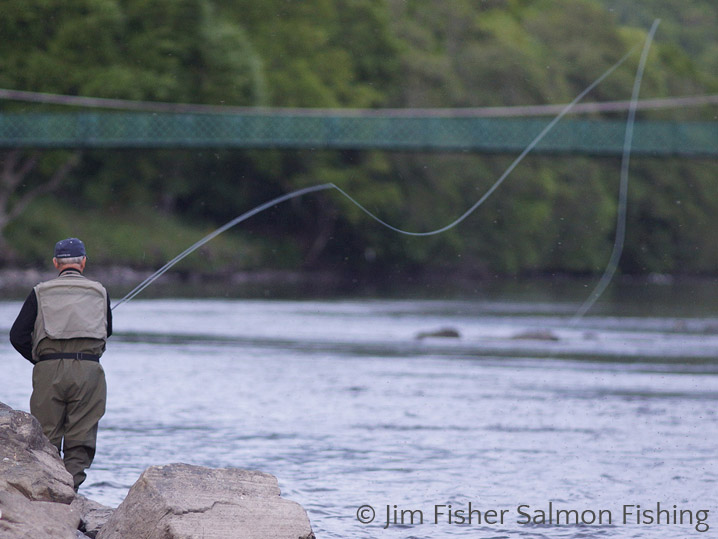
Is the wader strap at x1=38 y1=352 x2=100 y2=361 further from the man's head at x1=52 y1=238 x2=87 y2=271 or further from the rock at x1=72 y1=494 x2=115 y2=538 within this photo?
the rock at x1=72 y1=494 x2=115 y2=538

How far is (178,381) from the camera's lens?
18094 mm

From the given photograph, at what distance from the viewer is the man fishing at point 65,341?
788 cm

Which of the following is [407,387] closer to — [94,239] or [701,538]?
[701,538]

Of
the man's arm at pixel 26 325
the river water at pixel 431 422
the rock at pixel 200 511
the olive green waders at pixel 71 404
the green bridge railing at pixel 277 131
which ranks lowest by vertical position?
the river water at pixel 431 422

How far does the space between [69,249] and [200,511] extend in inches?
69.5

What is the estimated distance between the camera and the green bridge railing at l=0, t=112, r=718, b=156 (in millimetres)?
43469

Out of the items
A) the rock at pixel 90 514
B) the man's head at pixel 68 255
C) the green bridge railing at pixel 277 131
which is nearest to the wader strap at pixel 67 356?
the man's head at pixel 68 255

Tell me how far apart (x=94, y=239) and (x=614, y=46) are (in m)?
28.7

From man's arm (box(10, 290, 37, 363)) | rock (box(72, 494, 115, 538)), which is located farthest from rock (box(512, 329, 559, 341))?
man's arm (box(10, 290, 37, 363))

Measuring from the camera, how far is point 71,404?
804cm

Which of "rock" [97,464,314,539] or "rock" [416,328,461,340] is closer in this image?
"rock" [97,464,314,539]

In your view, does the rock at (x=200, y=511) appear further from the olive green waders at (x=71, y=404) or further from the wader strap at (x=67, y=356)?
the wader strap at (x=67, y=356)

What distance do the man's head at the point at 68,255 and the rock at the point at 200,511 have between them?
1280mm

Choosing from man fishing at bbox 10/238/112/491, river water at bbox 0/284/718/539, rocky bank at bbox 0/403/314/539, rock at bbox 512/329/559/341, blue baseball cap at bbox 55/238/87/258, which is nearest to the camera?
rocky bank at bbox 0/403/314/539
